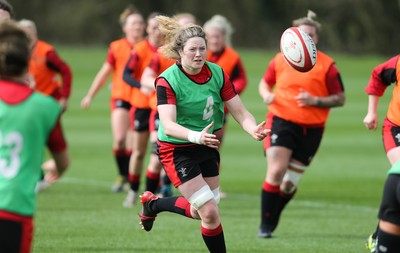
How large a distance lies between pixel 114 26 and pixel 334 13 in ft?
39.9

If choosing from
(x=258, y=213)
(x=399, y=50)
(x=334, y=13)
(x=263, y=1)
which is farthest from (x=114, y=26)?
(x=258, y=213)

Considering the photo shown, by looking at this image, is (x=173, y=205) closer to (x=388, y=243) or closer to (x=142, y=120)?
(x=388, y=243)

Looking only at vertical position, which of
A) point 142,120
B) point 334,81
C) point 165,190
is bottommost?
point 165,190

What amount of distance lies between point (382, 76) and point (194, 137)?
7.17ft

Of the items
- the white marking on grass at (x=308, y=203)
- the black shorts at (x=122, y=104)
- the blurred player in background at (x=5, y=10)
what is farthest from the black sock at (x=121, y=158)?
the blurred player in background at (x=5, y=10)

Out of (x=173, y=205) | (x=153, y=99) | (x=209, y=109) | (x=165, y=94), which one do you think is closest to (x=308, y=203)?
(x=153, y=99)

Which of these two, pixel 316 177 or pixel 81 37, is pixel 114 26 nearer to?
pixel 81 37

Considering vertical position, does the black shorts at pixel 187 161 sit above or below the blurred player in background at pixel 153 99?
above

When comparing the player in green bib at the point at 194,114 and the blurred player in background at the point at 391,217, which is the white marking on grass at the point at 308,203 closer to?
the player in green bib at the point at 194,114

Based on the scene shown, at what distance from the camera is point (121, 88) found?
515 inches

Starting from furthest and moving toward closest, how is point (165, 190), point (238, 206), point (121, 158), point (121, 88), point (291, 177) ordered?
1. point (121, 158)
2. point (121, 88)
3. point (165, 190)
4. point (238, 206)
5. point (291, 177)

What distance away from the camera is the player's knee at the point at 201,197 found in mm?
7199

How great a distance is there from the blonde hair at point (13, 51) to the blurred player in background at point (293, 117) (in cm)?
462

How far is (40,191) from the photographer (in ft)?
43.5
